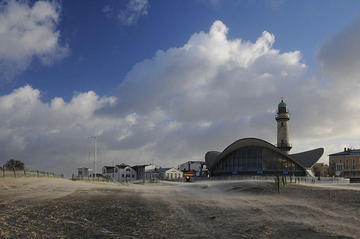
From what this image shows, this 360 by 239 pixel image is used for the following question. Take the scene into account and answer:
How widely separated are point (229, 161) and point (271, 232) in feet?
277

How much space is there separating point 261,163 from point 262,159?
4.36 ft

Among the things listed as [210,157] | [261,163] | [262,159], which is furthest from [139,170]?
[262,159]

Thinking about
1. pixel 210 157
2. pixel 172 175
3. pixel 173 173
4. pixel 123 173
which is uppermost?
pixel 210 157

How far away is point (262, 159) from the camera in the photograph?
90.6m

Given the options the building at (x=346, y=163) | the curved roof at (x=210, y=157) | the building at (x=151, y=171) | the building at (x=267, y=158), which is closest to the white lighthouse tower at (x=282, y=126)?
the building at (x=267, y=158)

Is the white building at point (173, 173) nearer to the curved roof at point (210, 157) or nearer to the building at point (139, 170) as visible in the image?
the building at point (139, 170)

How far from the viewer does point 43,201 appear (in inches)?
904

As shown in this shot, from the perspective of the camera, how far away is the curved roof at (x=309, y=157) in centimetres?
9200

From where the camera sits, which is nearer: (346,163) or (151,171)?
(346,163)

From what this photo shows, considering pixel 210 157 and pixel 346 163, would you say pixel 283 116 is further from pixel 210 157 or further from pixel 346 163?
pixel 346 163

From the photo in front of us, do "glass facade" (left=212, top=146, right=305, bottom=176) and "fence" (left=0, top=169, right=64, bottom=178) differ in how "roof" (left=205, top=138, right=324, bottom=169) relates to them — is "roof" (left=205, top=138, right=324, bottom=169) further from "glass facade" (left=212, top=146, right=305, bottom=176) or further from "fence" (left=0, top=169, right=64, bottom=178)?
"fence" (left=0, top=169, right=64, bottom=178)

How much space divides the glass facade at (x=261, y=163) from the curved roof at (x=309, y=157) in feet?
12.5

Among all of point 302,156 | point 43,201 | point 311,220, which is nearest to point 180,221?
point 311,220

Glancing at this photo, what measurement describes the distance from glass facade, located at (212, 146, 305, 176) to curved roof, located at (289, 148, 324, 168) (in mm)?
3806
